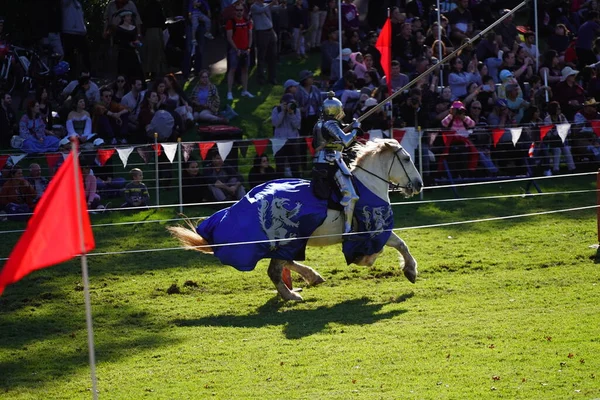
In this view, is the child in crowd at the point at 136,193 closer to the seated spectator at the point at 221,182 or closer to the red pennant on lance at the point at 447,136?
the seated spectator at the point at 221,182

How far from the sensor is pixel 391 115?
754 inches

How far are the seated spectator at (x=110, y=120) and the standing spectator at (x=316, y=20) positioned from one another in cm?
625

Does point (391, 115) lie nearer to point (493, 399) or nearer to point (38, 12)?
point (38, 12)

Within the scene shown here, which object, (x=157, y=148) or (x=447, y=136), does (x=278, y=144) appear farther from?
(x=447, y=136)

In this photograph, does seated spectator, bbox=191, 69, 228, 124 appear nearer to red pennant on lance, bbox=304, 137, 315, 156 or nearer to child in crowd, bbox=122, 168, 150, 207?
red pennant on lance, bbox=304, 137, 315, 156

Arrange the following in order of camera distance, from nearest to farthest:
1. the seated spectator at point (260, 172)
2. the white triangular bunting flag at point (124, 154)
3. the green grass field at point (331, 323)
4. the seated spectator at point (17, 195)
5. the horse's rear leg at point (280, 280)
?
the green grass field at point (331, 323) → the horse's rear leg at point (280, 280) → the white triangular bunting flag at point (124, 154) → the seated spectator at point (17, 195) → the seated spectator at point (260, 172)

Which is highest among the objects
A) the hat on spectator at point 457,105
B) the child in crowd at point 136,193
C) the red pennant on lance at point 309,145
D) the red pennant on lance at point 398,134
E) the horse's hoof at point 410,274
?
the hat on spectator at point 457,105

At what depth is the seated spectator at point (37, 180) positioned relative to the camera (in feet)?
56.1

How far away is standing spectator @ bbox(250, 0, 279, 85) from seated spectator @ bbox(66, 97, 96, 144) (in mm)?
4517

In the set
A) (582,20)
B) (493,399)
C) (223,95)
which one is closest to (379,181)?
(493,399)

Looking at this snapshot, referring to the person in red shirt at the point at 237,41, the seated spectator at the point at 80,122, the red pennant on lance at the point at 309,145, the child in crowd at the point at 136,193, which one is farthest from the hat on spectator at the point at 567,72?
the seated spectator at the point at 80,122

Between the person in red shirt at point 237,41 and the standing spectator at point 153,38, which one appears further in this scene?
the standing spectator at point 153,38

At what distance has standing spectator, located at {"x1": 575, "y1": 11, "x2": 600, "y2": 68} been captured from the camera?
76.1ft

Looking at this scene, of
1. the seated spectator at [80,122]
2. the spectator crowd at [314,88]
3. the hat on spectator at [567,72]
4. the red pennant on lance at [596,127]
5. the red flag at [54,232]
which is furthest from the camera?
the hat on spectator at [567,72]
